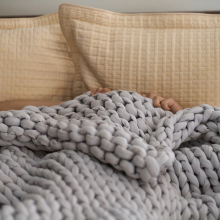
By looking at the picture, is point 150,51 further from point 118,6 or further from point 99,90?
point 118,6

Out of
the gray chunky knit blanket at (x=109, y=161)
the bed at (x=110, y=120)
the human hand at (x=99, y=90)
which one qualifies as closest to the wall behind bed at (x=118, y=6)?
the bed at (x=110, y=120)

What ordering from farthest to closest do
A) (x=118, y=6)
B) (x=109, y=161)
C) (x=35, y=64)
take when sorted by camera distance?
1. (x=118, y=6)
2. (x=35, y=64)
3. (x=109, y=161)

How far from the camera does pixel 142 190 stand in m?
0.65

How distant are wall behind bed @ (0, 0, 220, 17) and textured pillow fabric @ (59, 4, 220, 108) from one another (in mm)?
232

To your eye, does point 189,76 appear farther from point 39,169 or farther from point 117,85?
point 39,169

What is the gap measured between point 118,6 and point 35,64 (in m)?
0.46

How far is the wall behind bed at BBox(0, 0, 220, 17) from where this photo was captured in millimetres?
1256

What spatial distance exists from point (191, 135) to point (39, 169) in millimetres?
393

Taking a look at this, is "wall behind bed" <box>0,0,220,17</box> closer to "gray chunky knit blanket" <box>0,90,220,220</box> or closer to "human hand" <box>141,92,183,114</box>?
"human hand" <box>141,92,183,114</box>

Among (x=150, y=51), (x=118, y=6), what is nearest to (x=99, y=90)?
(x=150, y=51)

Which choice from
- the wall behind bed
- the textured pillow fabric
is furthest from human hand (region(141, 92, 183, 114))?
the wall behind bed

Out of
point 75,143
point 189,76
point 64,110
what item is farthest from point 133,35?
point 75,143

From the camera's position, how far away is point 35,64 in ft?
3.72

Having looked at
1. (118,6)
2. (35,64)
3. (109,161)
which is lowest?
(109,161)
